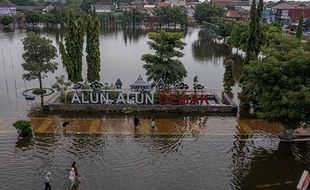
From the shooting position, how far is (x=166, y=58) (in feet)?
128

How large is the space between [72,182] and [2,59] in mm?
46753

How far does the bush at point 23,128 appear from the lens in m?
29.0

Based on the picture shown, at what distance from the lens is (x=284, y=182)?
930 inches

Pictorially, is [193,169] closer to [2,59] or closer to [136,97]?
[136,97]

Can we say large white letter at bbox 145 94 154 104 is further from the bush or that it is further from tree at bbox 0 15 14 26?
tree at bbox 0 15 14 26

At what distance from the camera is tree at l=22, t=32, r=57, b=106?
125 ft

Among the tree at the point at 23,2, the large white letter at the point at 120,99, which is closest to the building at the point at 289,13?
the large white letter at the point at 120,99

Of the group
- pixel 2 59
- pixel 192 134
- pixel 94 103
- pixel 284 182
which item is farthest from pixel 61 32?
pixel 284 182

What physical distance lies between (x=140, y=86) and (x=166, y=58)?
5.08 meters

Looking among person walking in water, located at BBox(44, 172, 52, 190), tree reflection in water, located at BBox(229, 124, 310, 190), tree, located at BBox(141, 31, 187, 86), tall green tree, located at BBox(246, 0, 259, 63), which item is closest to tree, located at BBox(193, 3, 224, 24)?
tall green tree, located at BBox(246, 0, 259, 63)

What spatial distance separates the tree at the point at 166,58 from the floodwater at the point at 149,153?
552 centimetres

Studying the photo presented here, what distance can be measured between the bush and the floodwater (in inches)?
27.5

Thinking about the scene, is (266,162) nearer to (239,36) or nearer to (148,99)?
(148,99)

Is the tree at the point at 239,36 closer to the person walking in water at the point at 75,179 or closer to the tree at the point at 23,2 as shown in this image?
the person walking in water at the point at 75,179
